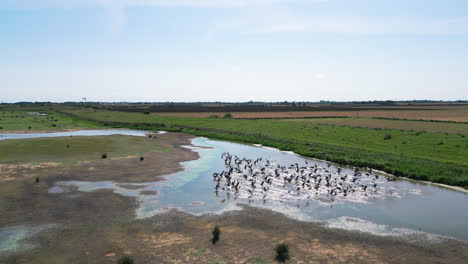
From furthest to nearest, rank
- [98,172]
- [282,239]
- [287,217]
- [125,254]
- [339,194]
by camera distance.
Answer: [98,172] → [339,194] → [287,217] → [282,239] → [125,254]

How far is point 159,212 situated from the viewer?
21.7 m

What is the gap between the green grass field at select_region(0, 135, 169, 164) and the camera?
131 feet

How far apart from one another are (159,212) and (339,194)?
47.5 feet

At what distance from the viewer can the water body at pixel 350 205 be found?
19.7 metres

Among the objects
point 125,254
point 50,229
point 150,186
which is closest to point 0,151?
point 150,186

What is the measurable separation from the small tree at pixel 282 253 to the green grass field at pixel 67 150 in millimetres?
31268

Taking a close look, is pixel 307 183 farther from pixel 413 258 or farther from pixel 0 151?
pixel 0 151

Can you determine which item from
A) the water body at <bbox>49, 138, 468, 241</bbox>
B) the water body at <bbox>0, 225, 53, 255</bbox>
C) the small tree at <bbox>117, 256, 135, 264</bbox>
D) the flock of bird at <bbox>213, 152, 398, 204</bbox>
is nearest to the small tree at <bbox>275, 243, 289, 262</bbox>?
the water body at <bbox>49, 138, 468, 241</bbox>

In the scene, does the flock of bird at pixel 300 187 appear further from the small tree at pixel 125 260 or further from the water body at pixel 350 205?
the small tree at pixel 125 260

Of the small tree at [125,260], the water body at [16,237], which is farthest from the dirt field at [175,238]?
the small tree at [125,260]

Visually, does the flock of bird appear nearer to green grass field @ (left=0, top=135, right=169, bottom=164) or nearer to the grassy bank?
the grassy bank

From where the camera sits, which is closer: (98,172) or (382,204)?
(382,204)

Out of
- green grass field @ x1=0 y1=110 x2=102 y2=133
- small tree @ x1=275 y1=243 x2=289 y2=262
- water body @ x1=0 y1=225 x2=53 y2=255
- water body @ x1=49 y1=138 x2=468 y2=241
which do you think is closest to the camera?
small tree @ x1=275 y1=243 x2=289 y2=262

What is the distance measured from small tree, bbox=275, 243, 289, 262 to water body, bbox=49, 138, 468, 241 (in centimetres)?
544
